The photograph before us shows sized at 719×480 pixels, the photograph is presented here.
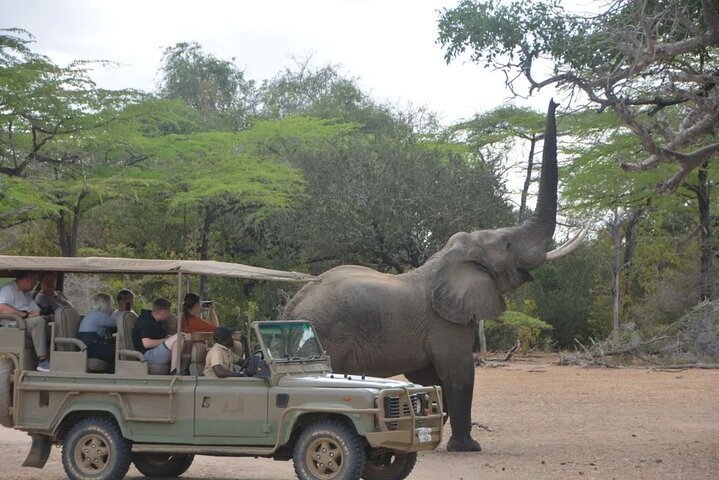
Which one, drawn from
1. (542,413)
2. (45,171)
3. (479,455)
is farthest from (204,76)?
(479,455)

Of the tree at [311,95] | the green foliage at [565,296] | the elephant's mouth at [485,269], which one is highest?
the tree at [311,95]

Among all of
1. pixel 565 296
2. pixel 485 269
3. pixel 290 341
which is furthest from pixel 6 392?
pixel 565 296

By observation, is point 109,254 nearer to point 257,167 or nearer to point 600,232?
point 257,167

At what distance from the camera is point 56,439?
452 inches

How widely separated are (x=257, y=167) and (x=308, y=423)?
21.6 meters

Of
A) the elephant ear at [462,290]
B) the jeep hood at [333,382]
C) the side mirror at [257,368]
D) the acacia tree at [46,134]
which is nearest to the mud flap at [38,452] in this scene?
the side mirror at [257,368]

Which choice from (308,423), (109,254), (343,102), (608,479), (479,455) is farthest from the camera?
(343,102)

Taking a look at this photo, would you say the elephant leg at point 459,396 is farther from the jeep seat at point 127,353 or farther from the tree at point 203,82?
the tree at point 203,82

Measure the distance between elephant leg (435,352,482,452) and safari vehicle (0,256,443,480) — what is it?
2870 mm

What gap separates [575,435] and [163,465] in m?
6.15

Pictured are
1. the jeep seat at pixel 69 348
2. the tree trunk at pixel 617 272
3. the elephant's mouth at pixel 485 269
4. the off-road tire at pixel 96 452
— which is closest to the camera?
the off-road tire at pixel 96 452

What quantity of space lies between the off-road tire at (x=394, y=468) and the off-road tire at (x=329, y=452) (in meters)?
0.83

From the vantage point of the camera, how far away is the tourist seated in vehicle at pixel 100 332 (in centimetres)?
1166

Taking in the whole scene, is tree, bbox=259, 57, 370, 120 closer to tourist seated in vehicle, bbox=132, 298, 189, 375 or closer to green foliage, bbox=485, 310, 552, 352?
green foliage, bbox=485, 310, 552, 352
